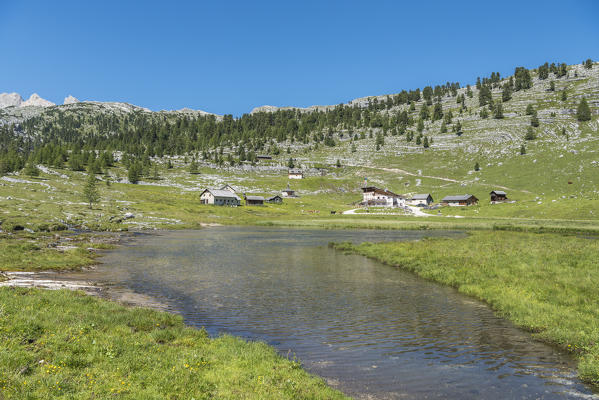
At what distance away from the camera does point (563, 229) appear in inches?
2749

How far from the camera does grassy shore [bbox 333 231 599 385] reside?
16922 mm

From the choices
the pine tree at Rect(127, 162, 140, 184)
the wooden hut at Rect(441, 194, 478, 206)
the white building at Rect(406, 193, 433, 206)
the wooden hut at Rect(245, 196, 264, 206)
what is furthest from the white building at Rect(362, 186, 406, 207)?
the pine tree at Rect(127, 162, 140, 184)

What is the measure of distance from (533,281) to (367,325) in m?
14.4

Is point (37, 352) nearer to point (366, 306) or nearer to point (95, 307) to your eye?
point (95, 307)

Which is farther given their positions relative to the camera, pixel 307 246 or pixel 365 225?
pixel 365 225

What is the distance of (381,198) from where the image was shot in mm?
174250

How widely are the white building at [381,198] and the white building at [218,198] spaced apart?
66340 mm

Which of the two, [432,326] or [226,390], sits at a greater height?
[226,390]

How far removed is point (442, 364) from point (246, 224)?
93.3 metres

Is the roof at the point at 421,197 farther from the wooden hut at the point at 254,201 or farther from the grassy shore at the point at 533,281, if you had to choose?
the grassy shore at the point at 533,281

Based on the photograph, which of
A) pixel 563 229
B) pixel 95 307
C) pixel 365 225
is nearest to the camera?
pixel 95 307

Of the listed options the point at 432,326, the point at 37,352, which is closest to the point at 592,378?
the point at 432,326

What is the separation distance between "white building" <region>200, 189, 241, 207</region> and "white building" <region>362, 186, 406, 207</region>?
66340 mm

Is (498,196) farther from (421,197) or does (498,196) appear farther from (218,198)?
(218,198)
